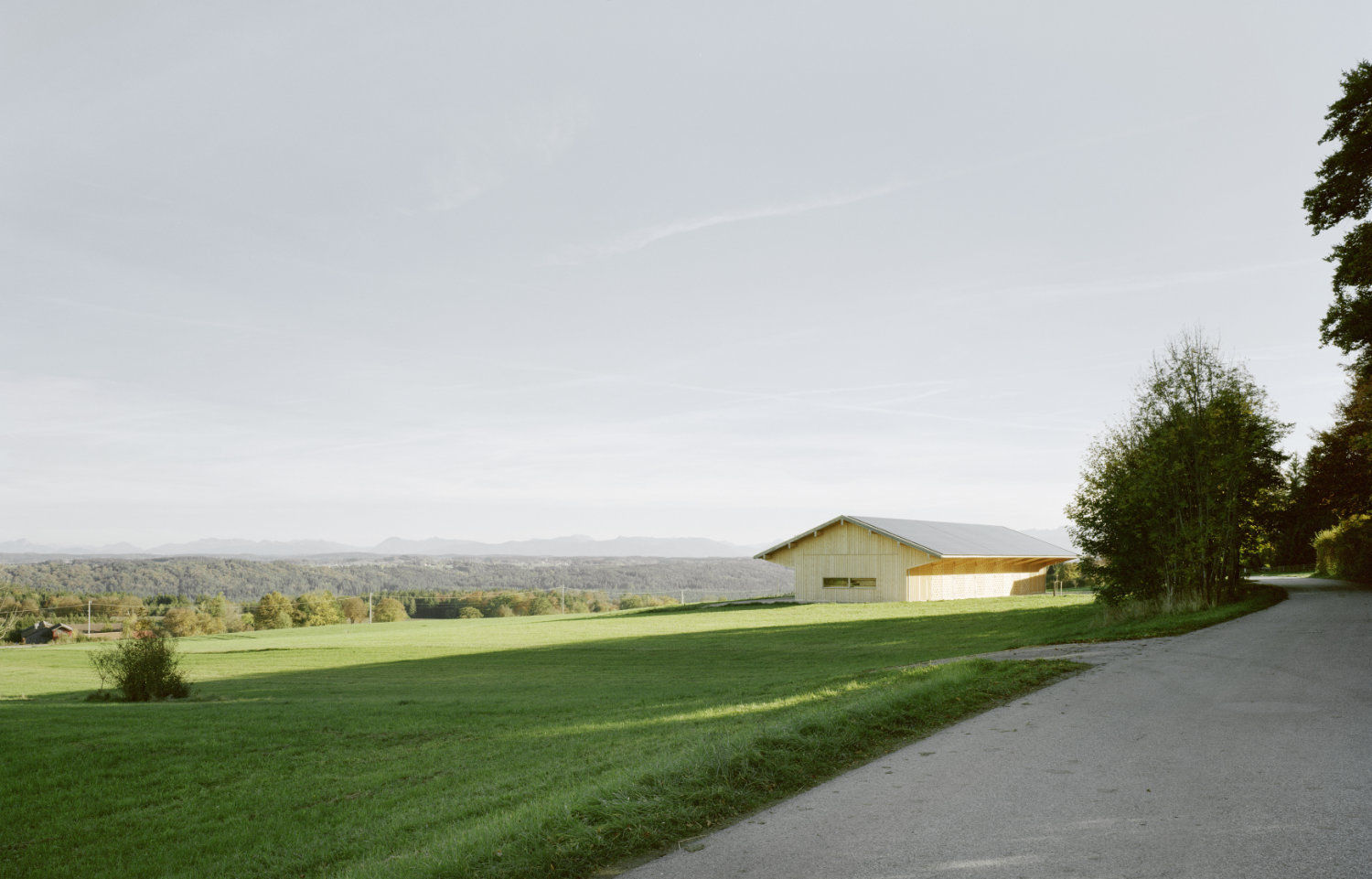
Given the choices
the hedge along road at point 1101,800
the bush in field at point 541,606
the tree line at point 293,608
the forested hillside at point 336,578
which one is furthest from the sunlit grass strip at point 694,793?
the forested hillside at point 336,578

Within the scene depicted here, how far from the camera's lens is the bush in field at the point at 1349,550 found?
3772 cm

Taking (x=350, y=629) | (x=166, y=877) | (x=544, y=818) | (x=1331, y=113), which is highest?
(x=1331, y=113)

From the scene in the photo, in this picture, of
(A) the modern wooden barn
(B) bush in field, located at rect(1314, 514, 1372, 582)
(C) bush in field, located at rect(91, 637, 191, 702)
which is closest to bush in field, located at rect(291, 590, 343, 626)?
(A) the modern wooden barn

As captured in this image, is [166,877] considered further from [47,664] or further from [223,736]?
[47,664]

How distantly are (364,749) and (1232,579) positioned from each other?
30347 mm

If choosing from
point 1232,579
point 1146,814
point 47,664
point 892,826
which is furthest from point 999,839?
point 47,664

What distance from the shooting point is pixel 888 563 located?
4897 centimetres

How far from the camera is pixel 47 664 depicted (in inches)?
1114

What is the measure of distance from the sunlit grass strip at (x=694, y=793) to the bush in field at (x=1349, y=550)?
1514 inches

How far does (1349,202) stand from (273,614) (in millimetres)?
74411

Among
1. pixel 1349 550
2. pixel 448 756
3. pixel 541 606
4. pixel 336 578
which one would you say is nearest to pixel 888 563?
pixel 1349 550

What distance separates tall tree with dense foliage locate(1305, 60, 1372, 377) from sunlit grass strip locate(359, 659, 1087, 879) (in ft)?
60.7

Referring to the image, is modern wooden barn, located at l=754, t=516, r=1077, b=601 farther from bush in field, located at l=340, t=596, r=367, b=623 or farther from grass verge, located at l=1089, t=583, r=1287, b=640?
bush in field, located at l=340, t=596, r=367, b=623

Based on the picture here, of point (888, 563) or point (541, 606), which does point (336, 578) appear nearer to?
point (541, 606)
